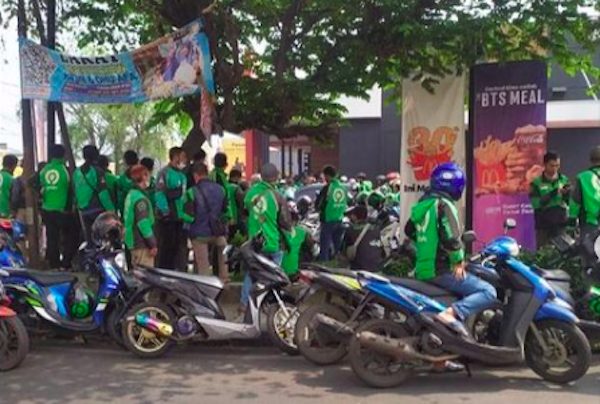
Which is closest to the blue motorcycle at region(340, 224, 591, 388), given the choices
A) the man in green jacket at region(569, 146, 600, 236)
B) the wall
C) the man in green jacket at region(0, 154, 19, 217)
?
the man in green jacket at region(569, 146, 600, 236)

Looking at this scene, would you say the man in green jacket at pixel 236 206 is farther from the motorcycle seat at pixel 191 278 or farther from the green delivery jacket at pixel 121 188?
the motorcycle seat at pixel 191 278

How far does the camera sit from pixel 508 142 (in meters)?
9.12

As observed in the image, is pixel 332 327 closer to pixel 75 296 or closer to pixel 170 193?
pixel 75 296

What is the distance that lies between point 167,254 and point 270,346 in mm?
2744

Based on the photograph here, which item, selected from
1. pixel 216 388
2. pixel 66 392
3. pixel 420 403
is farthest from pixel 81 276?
pixel 420 403

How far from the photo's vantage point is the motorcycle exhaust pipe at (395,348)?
5.40 meters

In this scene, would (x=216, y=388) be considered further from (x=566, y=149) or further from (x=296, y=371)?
(x=566, y=149)

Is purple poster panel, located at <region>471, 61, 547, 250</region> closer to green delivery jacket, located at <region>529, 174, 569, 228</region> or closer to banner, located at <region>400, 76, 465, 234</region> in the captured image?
banner, located at <region>400, 76, 465, 234</region>

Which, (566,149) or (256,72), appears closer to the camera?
(256,72)

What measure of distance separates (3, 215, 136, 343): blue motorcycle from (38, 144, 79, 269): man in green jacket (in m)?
2.70

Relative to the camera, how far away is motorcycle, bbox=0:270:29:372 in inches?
237

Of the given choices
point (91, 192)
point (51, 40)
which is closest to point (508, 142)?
point (91, 192)

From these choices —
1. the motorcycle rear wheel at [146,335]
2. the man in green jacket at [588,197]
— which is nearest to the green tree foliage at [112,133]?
the man in green jacket at [588,197]

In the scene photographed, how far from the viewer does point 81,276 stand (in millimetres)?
7121
